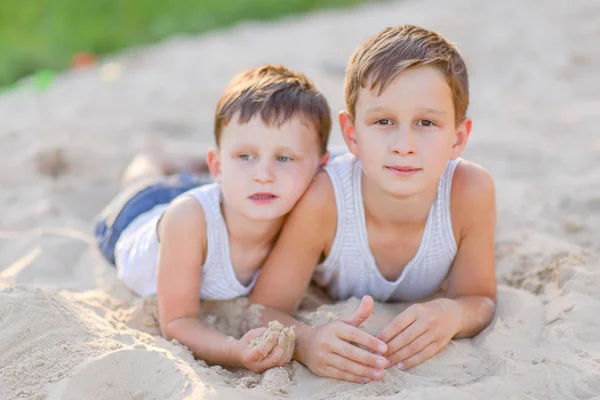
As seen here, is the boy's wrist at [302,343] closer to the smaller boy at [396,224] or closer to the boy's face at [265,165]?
the smaller boy at [396,224]

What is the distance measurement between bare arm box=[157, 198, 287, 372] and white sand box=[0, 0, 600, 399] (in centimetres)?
8

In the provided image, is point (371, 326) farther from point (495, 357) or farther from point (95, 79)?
point (95, 79)

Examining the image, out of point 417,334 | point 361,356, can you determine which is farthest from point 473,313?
point 361,356

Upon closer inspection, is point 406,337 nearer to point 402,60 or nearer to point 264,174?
point 264,174

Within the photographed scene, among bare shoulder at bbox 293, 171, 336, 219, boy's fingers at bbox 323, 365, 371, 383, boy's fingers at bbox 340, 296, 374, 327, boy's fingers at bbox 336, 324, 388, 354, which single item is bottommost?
boy's fingers at bbox 323, 365, 371, 383

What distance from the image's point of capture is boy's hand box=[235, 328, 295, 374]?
2037mm

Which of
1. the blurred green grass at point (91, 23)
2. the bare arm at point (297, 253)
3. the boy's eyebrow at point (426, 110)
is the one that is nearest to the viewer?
the boy's eyebrow at point (426, 110)

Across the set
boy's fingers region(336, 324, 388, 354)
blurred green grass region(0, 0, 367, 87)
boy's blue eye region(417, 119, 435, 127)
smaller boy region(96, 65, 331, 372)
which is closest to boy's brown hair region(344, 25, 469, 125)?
boy's blue eye region(417, 119, 435, 127)

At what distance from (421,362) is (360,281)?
551 mm

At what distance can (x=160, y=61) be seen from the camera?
6.15m

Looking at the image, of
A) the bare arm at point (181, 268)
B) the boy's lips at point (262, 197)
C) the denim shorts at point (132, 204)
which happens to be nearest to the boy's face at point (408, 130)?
the boy's lips at point (262, 197)

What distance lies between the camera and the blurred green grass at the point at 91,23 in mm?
6402

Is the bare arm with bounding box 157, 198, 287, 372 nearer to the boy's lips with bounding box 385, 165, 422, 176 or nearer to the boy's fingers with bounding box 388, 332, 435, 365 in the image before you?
the boy's fingers with bounding box 388, 332, 435, 365

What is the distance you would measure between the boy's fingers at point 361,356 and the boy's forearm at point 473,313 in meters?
0.37
